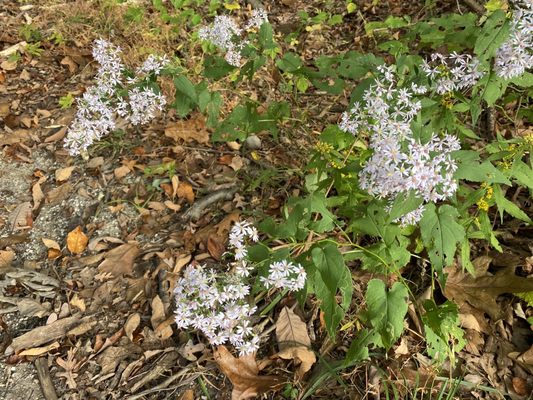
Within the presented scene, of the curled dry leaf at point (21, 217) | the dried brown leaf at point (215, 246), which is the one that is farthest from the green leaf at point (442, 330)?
the curled dry leaf at point (21, 217)

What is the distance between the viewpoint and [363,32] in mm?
5668

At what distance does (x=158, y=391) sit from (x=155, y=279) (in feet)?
2.94

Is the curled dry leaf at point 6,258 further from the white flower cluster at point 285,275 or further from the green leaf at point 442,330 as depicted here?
the green leaf at point 442,330

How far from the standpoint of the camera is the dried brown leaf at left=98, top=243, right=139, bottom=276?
3871 millimetres

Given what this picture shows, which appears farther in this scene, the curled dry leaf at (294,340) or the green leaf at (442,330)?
the curled dry leaf at (294,340)

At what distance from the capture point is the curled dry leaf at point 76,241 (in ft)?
13.2

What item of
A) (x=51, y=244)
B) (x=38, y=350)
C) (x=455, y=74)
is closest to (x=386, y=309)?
(x=455, y=74)

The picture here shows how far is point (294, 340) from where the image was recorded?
322cm

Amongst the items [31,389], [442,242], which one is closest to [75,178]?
[31,389]

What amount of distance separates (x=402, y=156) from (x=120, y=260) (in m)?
2.62

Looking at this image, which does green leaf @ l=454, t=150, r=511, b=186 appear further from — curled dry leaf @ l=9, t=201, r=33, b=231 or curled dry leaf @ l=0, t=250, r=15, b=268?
curled dry leaf @ l=9, t=201, r=33, b=231

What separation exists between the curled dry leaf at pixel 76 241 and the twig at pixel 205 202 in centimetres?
86

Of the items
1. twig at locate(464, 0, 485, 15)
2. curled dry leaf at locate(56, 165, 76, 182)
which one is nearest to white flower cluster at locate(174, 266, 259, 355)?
curled dry leaf at locate(56, 165, 76, 182)

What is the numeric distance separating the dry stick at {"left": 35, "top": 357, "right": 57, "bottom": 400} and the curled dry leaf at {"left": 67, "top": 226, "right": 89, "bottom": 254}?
95cm
